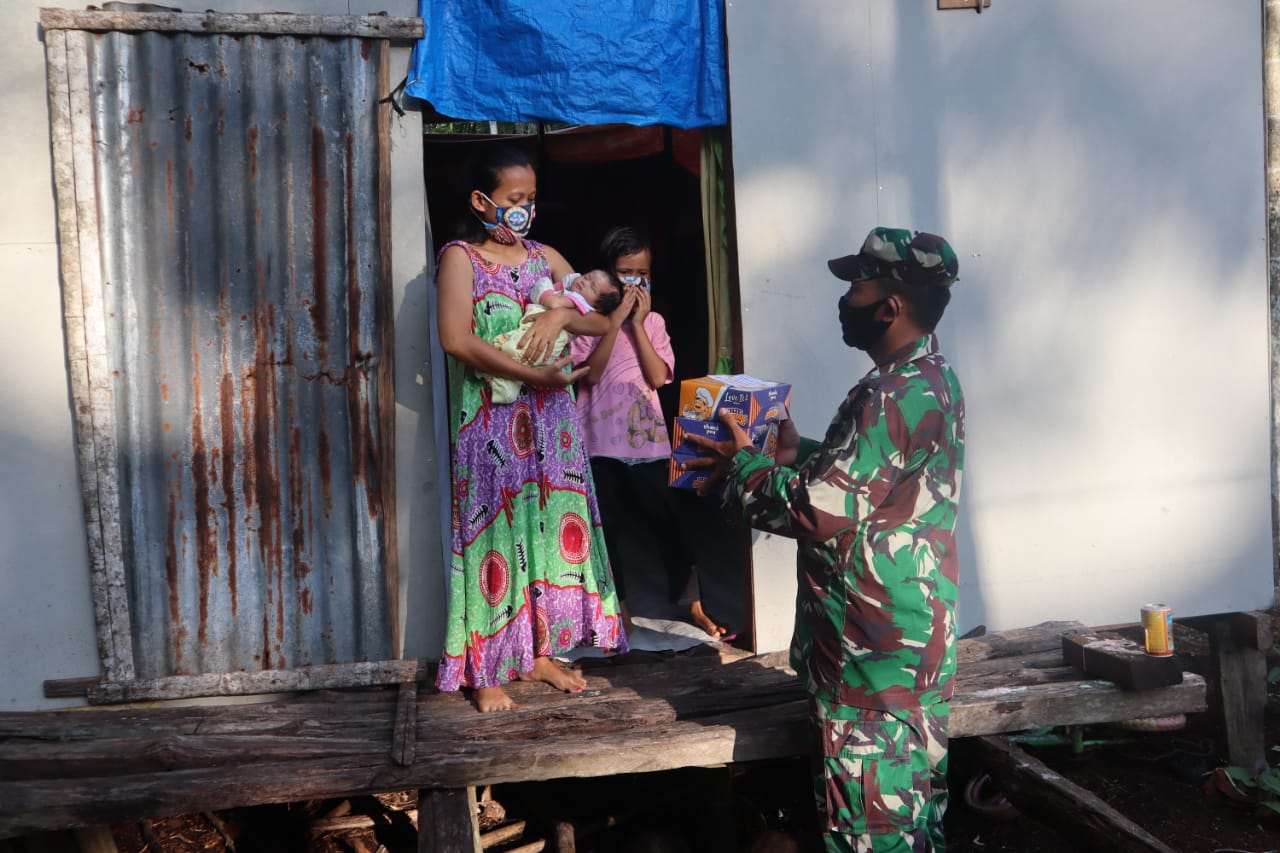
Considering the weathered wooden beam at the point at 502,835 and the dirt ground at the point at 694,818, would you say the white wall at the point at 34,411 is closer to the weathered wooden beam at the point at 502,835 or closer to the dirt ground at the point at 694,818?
the dirt ground at the point at 694,818

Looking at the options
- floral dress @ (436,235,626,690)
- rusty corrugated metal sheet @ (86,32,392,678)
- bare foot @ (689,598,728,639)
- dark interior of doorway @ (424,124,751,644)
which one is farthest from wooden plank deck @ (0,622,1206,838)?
dark interior of doorway @ (424,124,751,644)

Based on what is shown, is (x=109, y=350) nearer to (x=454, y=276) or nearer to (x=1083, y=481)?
(x=454, y=276)

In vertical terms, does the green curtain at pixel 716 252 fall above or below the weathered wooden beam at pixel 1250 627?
above

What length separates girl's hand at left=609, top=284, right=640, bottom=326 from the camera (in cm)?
420

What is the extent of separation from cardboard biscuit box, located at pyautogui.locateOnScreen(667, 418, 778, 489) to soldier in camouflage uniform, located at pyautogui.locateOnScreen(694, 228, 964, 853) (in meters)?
0.15

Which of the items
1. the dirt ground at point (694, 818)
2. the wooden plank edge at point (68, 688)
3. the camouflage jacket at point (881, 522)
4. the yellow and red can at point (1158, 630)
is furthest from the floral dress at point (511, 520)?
the yellow and red can at point (1158, 630)

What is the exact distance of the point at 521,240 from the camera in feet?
13.0

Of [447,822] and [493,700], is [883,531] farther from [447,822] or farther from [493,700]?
[493,700]

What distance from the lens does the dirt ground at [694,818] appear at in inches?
179

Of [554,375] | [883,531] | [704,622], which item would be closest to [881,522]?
[883,531]

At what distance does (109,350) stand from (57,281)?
1.07 feet

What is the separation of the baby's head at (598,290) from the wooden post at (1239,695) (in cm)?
344

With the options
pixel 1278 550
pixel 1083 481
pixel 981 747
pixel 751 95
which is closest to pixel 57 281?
pixel 751 95

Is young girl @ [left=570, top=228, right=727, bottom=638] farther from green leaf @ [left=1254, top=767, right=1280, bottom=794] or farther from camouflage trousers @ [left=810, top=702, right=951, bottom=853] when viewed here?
green leaf @ [left=1254, top=767, right=1280, bottom=794]
